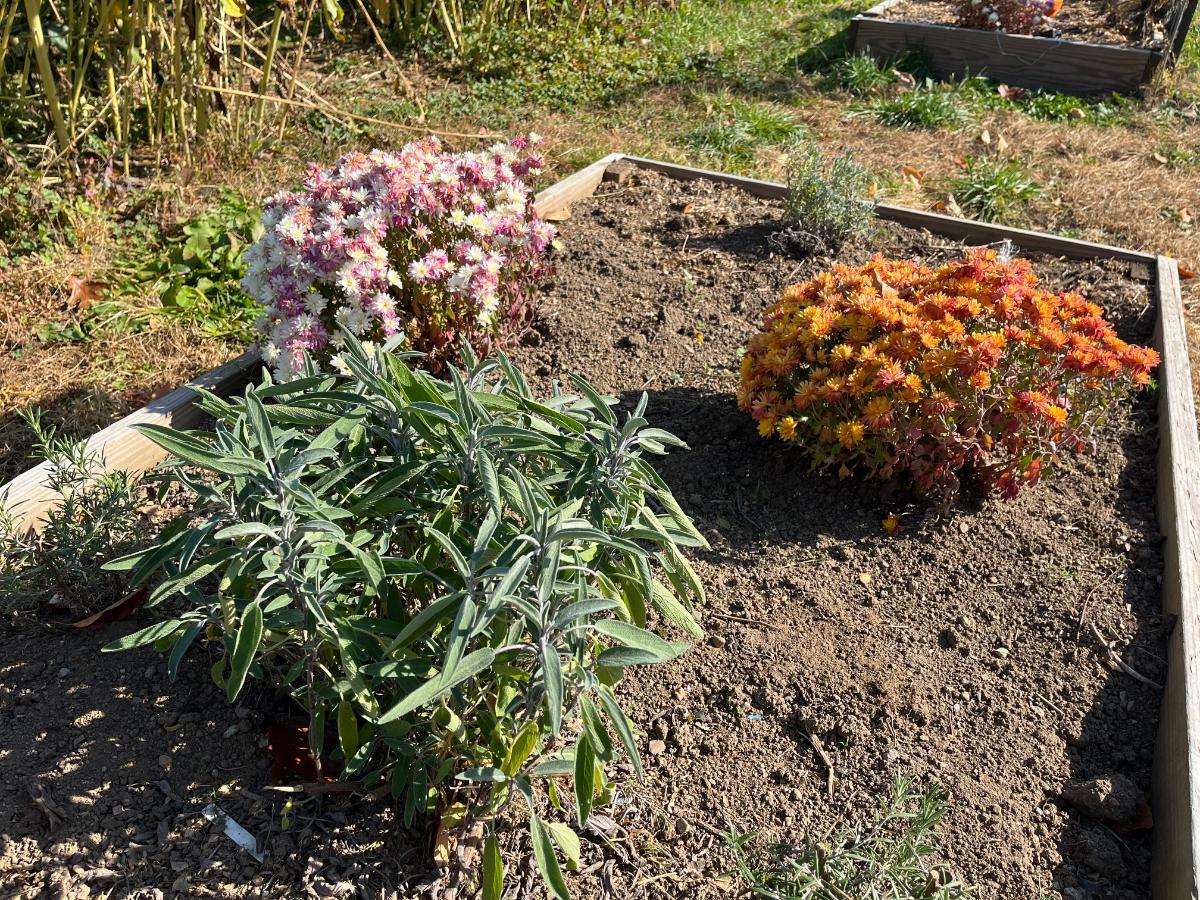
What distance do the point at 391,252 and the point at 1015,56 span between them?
531cm

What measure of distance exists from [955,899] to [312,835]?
1.33m

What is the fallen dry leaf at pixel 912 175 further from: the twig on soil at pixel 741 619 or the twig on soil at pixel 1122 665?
the twig on soil at pixel 741 619

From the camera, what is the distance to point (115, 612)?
245cm

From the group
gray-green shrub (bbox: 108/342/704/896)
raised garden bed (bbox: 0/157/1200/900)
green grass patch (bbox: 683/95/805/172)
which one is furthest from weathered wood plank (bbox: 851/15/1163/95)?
gray-green shrub (bbox: 108/342/704/896)

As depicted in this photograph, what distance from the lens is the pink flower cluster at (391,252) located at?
9.66 feet

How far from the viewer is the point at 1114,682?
2539mm

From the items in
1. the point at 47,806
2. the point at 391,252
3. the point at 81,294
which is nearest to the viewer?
the point at 47,806

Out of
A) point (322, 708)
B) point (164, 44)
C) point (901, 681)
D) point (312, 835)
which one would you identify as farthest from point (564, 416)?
point (164, 44)

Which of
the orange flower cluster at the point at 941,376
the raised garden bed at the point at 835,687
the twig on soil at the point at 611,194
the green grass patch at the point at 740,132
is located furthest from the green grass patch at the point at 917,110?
the orange flower cluster at the point at 941,376

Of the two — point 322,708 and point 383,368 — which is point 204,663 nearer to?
point 322,708

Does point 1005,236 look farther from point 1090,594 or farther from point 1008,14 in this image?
point 1008,14

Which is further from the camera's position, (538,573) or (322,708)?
(322,708)

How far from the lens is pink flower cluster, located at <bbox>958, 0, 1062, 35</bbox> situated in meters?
6.78

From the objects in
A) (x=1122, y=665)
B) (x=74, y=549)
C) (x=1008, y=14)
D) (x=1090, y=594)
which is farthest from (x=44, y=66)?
(x=1008, y=14)
